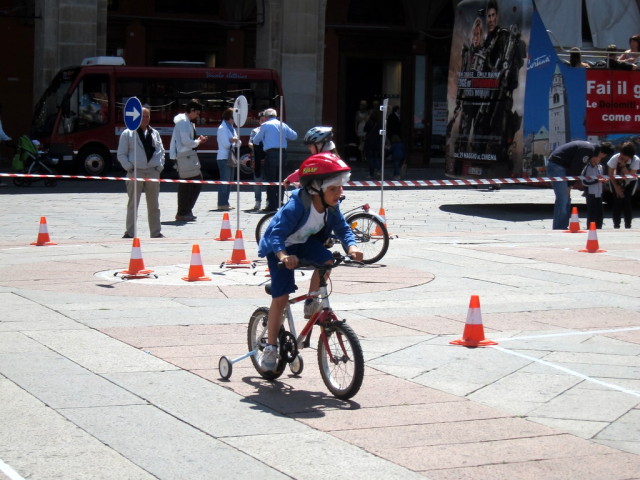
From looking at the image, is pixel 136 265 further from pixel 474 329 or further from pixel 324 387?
pixel 324 387

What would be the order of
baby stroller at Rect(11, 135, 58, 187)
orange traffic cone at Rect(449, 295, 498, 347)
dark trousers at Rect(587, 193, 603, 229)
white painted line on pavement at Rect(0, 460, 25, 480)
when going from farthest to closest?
1. baby stroller at Rect(11, 135, 58, 187)
2. dark trousers at Rect(587, 193, 603, 229)
3. orange traffic cone at Rect(449, 295, 498, 347)
4. white painted line on pavement at Rect(0, 460, 25, 480)

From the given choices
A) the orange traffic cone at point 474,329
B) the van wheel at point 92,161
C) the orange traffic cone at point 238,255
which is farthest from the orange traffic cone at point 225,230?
the van wheel at point 92,161

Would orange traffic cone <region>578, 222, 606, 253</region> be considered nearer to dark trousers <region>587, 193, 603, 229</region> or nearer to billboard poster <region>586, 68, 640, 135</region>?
dark trousers <region>587, 193, 603, 229</region>

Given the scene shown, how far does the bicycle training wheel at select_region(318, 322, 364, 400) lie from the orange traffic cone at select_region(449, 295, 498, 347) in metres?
1.89

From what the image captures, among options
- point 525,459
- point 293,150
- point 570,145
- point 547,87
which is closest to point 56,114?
point 293,150

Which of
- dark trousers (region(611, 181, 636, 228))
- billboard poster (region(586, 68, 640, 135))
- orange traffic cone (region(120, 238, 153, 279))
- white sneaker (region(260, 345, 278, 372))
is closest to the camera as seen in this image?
white sneaker (region(260, 345, 278, 372))

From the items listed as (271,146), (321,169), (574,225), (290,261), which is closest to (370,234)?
(574,225)

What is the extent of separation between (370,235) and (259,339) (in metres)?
5.94

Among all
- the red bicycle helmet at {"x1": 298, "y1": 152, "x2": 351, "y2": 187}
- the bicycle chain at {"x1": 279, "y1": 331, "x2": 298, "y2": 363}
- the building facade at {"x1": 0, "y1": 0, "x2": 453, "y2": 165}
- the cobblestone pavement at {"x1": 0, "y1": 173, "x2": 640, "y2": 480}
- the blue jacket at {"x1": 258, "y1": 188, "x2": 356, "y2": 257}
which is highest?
the building facade at {"x1": 0, "y1": 0, "x2": 453, "y2": 165}

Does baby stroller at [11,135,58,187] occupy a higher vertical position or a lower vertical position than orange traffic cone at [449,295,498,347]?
higher

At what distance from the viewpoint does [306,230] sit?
7.51 metres

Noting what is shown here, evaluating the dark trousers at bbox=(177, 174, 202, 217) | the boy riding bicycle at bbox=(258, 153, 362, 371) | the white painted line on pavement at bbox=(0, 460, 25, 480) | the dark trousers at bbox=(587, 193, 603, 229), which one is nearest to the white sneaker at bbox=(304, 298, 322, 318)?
the boy riding bicycle at bbox=(258, 153, 362, 371)

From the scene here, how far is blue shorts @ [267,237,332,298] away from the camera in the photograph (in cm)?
752

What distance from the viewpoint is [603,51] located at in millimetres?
21609
